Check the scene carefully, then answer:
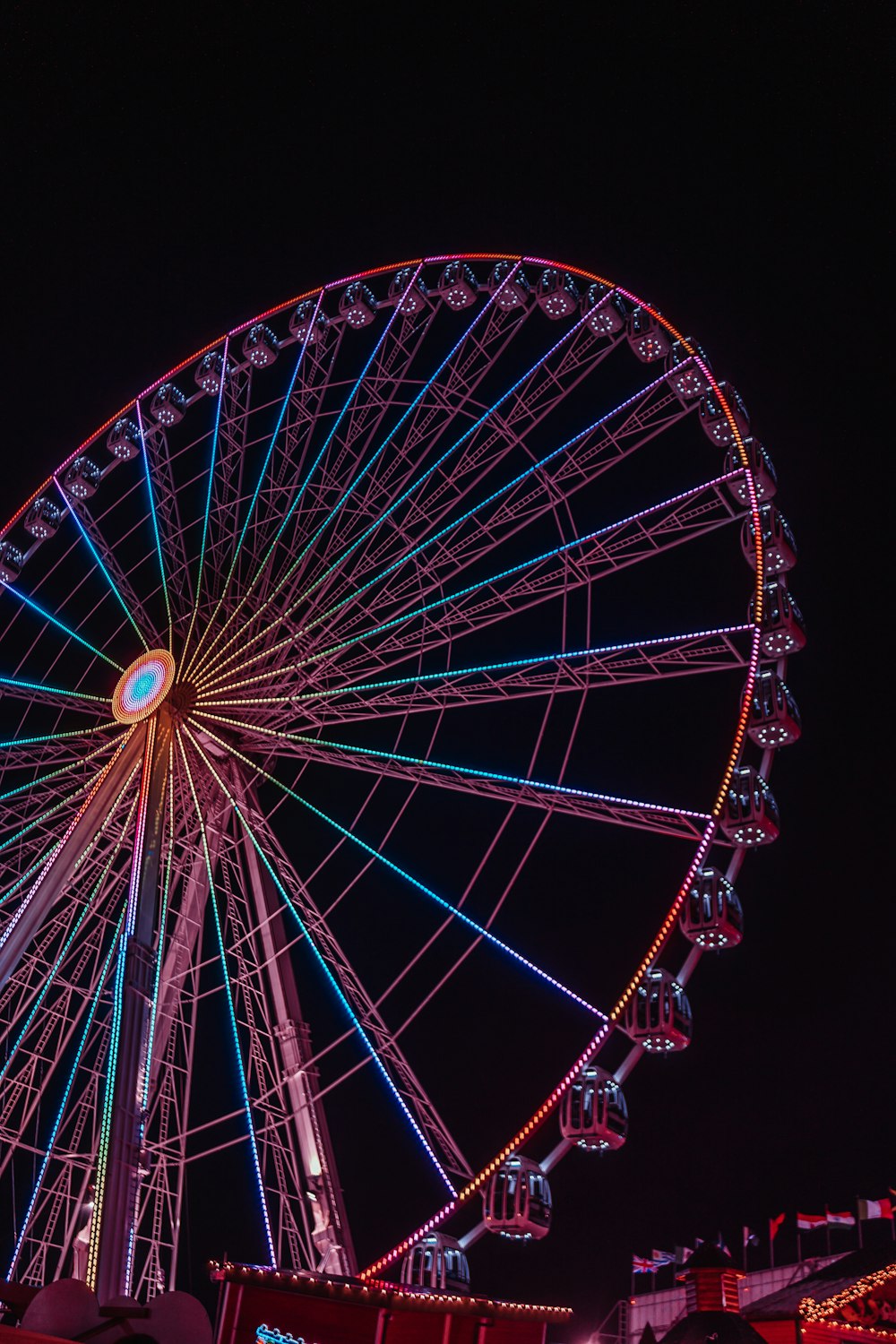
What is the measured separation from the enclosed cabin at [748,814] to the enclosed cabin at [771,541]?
263 cm

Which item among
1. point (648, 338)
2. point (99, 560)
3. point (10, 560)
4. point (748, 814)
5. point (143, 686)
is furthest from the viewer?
point (10, 560)

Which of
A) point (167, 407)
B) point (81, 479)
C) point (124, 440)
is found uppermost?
point (167, 407)

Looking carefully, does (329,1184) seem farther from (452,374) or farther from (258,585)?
(452,374)

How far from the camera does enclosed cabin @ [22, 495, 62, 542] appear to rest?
20.8 m

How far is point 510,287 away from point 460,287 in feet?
2.76

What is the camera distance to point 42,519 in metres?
20.8

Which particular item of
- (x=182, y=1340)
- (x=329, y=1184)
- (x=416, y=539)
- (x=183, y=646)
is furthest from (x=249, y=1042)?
(x=182, y=1340)

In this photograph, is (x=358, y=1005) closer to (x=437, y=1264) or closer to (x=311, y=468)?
(x=437, y=1264)

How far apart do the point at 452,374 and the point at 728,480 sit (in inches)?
185

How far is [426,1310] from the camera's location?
8625mm

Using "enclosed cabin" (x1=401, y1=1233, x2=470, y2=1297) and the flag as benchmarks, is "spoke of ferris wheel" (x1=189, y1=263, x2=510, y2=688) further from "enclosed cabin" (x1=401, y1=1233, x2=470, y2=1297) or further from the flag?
the flag

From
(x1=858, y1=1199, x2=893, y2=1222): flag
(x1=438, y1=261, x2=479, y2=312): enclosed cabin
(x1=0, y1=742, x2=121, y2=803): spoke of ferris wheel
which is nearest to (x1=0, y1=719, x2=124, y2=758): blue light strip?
(x1=0, y1=742, x2=121, y2=803): spoke of ferris wheel

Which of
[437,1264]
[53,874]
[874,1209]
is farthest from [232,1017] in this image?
[874,1209]

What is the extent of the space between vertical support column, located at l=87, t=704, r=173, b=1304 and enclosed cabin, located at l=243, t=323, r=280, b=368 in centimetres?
683
